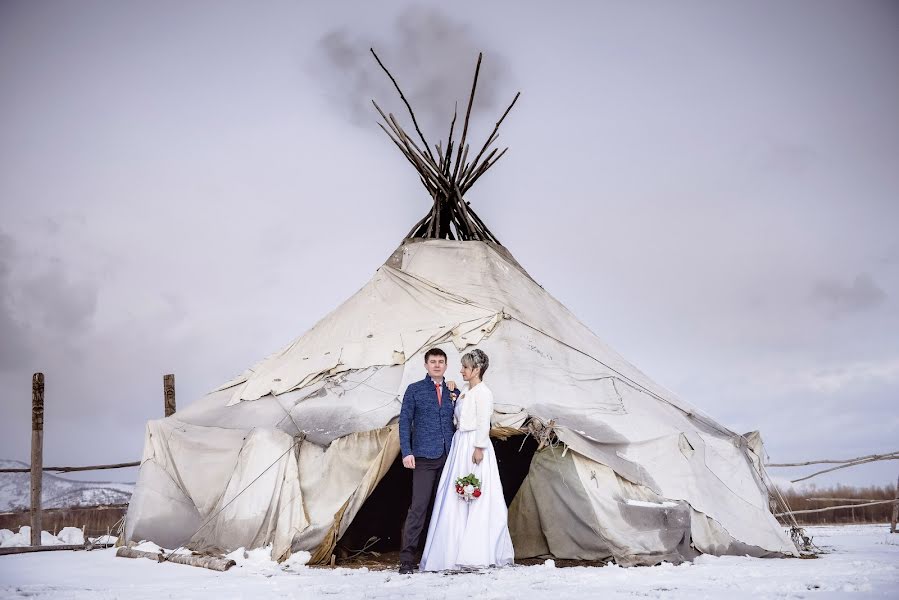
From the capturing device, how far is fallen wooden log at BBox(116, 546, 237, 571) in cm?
519

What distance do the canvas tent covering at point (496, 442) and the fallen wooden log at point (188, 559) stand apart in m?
0.22

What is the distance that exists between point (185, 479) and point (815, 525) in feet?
26.8

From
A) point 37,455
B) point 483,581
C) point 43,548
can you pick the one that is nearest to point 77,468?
point 37,455

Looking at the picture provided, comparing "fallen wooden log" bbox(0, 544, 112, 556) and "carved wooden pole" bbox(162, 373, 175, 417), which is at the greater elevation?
"carved wooden pole" bbox(162, 373, 175, 417)

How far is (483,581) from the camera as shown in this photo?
4250mm

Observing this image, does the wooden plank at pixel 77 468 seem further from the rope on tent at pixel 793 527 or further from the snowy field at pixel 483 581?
the rope on tent at pixel 793 527

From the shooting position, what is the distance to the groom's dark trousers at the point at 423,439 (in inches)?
196

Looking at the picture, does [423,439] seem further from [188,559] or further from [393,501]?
[393,501]

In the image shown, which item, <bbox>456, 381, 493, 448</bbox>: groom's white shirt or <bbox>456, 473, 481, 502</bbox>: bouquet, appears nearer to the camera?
<bbox>456, 473, 481, 502</bbox>: bouquet

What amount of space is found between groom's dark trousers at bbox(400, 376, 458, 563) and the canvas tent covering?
0.49m

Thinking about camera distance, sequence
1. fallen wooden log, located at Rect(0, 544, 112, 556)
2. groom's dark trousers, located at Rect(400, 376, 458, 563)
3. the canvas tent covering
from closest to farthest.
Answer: groom's dark trousers, located at Rect(400, 376, 458, 563) < the canvas tent covering < fallen wooden log, located at Rect(0, 544, 112, 556)

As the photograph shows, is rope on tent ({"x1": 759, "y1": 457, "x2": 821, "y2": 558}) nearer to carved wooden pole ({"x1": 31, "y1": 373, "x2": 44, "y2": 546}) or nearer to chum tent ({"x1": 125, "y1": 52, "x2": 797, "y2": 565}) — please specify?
chum tent ({"x1": 125, "y1": 52, "x2": 797, "y2": 565})

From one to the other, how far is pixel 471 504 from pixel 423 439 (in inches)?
19.2

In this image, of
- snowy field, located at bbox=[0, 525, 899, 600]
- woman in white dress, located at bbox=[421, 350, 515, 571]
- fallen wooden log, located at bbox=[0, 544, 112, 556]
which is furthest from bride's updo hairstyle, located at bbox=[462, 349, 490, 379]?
fallen wooden log, located at bbox=[0, 544, 112, 556]
